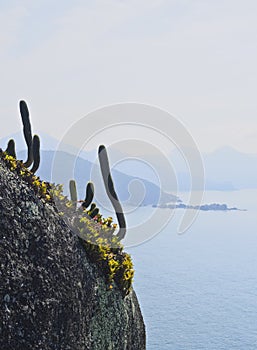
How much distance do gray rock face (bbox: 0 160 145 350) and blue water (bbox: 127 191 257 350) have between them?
74719 mm

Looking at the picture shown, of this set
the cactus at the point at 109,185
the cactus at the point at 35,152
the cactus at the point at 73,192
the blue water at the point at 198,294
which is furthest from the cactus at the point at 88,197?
the blue water at the point at 198,294

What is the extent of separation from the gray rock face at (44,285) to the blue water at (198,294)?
245ft

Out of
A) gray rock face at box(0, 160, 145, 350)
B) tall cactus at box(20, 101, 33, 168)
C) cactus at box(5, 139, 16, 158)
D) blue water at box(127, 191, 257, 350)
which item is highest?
blue water at box(127, 191, 257, 350)

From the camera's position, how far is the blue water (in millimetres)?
85812

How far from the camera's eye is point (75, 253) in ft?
25.7

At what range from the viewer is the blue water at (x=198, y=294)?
85812mm

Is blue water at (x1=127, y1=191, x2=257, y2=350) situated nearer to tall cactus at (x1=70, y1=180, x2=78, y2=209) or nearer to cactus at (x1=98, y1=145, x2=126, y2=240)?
cactus at (x1=98, y1=145, x2=126, y2=240)

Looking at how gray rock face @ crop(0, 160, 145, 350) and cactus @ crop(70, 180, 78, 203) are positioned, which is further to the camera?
cactus @ crop(70, 180, 78, 203)

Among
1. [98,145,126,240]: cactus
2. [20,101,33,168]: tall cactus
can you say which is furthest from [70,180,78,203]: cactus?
[20,101,33,168]: tall cactus

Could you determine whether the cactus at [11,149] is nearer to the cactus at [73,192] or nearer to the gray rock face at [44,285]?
the gray rock face at [44,285]

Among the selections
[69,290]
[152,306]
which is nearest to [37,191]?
[69,290]

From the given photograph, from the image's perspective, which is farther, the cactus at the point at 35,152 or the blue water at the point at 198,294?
the blue water at the point at 198,294

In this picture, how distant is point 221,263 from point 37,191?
12846 centimetres

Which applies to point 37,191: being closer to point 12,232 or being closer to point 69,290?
point 12,232
